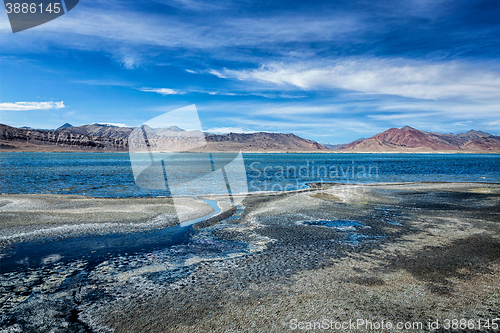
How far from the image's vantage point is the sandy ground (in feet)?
16.2

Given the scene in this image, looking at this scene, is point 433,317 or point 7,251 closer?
point 433,317

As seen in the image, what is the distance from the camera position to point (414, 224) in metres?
12.1

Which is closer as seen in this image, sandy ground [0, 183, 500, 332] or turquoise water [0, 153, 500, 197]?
sandy ground [0, 183, 500, 332]

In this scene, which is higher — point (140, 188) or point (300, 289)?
point (140, 188)

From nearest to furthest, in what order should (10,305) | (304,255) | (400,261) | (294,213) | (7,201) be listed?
(10,305) < (400,261) < (304,255) < (294,213) < (7,201)

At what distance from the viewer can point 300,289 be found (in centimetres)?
613

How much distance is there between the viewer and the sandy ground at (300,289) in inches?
194

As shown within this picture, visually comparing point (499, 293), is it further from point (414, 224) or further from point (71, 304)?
point (71, 304)

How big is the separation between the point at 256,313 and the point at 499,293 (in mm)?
5225

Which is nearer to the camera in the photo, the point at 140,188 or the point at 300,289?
the point at 300,289

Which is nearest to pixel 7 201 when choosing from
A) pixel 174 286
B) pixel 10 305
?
pixel 10 305

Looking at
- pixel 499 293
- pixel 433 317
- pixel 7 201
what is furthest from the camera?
pixel 7 201

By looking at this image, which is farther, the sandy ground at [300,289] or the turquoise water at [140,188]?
the turquoise water at [140,188]

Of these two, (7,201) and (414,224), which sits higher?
(7,201)
